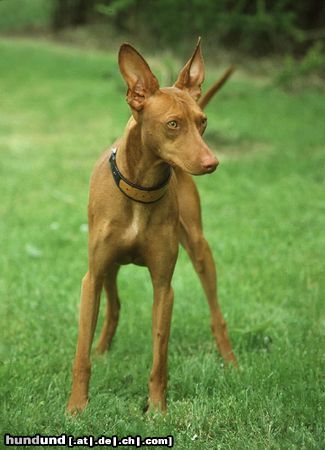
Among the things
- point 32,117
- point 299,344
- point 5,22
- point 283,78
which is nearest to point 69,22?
point 5,22

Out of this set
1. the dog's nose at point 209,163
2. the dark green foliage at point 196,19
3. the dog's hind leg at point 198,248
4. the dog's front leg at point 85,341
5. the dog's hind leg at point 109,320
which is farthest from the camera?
the dark green foliage at point 196,19

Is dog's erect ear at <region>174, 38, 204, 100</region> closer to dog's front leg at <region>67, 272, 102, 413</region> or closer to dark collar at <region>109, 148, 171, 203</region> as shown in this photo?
dark collar at <region>109, 148, 171, 203</region>

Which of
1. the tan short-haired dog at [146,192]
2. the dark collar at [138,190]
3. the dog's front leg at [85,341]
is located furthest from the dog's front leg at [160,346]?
the dark collar at [138,190]

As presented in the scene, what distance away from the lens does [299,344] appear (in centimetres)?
474

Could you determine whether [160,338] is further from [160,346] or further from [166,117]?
[166,117]

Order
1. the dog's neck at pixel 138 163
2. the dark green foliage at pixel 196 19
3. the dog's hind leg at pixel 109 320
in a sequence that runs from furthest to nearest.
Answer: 1. the dark green foliage at pixel 196 19
2. the dog's hind leg at pixel 109 320
3. the dog's neck at pixel 138 163

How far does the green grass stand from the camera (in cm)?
364

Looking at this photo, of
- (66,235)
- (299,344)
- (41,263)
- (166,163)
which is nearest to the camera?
(166,163)

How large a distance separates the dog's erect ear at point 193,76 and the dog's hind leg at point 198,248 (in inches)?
31.3

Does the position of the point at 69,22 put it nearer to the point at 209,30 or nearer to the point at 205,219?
the point at 209,30

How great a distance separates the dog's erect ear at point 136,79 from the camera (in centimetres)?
342

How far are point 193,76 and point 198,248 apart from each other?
1.23 meters

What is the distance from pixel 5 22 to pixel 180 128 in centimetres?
2210

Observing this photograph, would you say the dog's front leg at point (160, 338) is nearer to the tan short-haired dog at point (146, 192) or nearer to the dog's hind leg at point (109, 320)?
the tan short-haired dog at point (146, 192)
